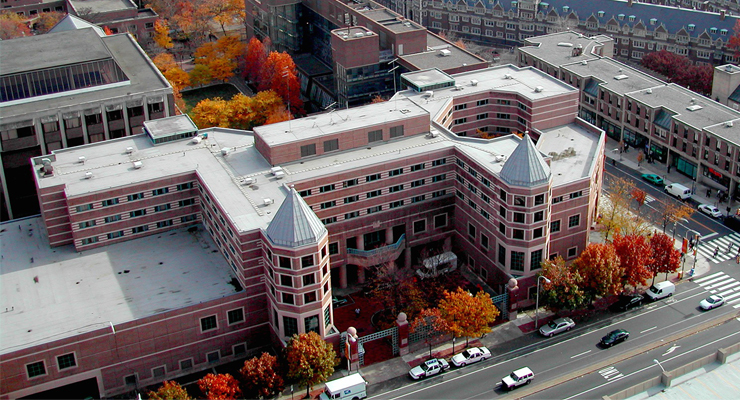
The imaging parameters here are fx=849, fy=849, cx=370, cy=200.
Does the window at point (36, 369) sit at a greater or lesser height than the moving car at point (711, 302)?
greater

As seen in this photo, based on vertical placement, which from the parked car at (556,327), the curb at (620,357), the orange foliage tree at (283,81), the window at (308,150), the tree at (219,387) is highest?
the window at (308,150)

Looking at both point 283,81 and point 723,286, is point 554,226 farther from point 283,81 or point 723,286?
point 283,81

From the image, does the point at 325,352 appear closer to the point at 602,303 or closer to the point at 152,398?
the point at 152,398

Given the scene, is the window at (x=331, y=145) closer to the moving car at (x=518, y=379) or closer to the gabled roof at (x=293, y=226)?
the gabled roof at (x=293, y=226)

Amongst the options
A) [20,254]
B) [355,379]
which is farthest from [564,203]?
[20,254]

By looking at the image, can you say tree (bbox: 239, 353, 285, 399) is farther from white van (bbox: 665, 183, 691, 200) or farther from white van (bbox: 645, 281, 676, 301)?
white van (bbox: 665, 183, 691, 200)

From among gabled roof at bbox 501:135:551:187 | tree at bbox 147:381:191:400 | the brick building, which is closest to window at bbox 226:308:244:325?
the brick building

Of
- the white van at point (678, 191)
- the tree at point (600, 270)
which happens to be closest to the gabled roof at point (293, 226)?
the tree at point (600, 270)
